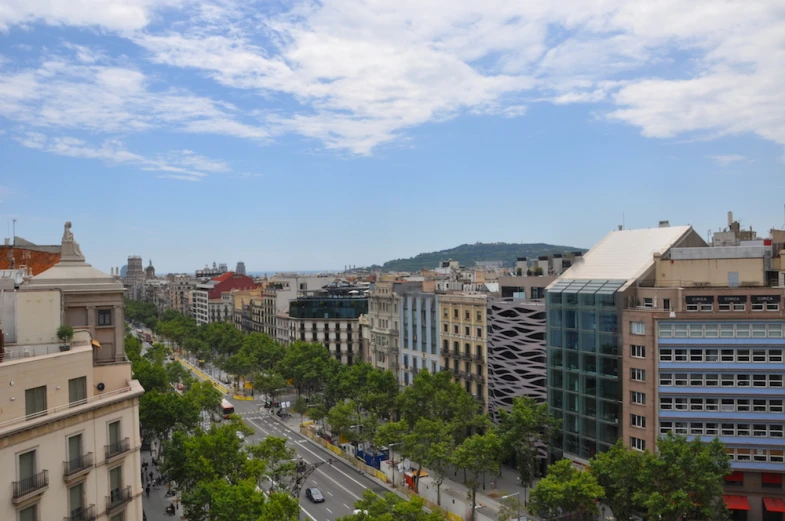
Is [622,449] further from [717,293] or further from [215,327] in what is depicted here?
[215,327]

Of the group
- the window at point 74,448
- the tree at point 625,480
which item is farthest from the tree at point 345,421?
the window at point 74,448

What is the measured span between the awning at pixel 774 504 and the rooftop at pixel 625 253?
72.9ft

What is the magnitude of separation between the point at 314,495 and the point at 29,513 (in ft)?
113

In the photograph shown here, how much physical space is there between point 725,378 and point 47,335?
5323 cm

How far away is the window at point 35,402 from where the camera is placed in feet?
97.1

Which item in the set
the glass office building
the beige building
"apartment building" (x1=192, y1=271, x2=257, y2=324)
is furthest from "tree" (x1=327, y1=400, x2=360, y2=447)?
"apartment building" (x1=192, y1=271, x2=257, y2=324)

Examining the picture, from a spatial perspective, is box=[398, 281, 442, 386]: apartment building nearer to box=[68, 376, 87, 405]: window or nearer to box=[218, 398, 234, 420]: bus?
box=[218, 398, 234, 420]: bus

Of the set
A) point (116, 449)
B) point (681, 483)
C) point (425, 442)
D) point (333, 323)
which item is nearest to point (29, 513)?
point (116, 449)

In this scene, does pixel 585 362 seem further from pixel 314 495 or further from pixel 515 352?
pixel 314 495

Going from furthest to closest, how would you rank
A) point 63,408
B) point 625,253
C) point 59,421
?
1. point 625,253
2. point 63,408
3. point 59,421

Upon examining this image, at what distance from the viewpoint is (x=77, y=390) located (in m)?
32.5

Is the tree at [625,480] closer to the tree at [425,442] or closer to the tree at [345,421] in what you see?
the tree at [425,442]

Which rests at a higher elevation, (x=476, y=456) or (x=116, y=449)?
(x=116, y=449)

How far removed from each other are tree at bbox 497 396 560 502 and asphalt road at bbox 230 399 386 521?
46.8 feet
